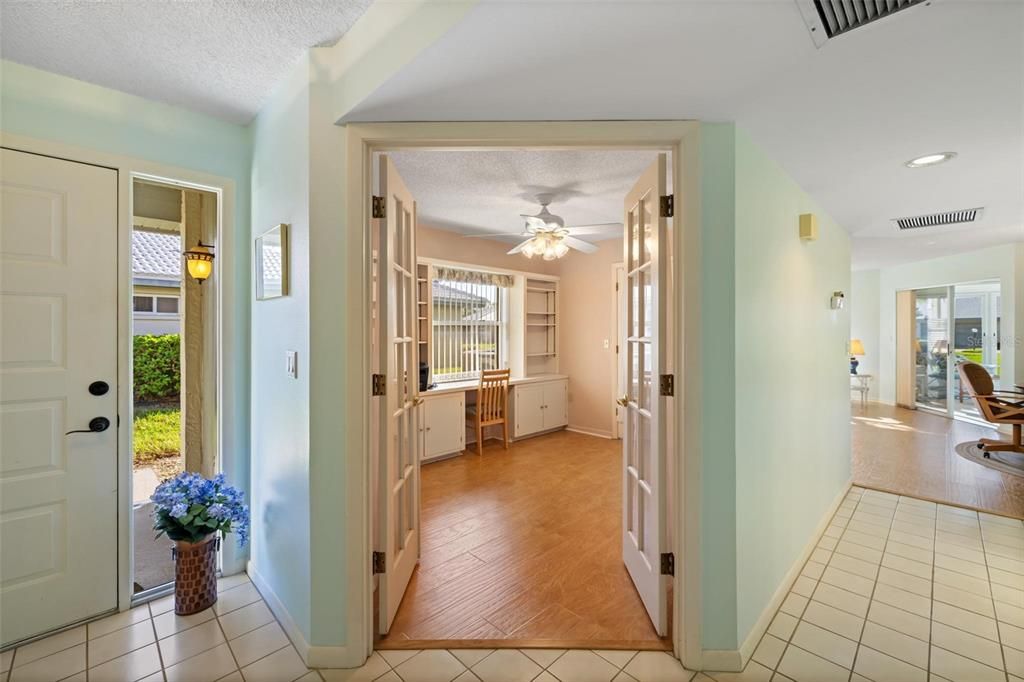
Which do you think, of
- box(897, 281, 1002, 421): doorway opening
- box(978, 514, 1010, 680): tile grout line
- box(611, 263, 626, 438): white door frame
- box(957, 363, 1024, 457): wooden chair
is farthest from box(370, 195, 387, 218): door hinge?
box(897, 281, 1002, 421): doorway opening

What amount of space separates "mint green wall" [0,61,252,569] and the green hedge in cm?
181

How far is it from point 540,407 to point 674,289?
12.6ft

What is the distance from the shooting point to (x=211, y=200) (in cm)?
299

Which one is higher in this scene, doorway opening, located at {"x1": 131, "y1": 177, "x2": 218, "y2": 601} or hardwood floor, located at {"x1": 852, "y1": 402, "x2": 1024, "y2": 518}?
doorway opening, located at {"x1": 131, "y1": 177, "x2": 218, "y2": 601}

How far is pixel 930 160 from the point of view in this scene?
82.7 inches

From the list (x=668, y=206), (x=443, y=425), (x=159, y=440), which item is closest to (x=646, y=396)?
(x=668, y=206)

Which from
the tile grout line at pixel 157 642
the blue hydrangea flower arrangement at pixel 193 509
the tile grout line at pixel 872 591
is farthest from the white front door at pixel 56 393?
the tile grout line at pixel 872 591

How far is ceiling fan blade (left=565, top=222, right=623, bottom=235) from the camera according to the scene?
14.4 feet

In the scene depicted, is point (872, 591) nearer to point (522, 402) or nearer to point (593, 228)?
point (522, 402)

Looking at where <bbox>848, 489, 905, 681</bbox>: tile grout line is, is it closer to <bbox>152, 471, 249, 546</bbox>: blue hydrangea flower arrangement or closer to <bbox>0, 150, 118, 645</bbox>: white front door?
<bbox>152, 471, 249, 546</bbox>: blue hydrangea flower arrangement

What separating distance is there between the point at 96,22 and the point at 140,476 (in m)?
3.45

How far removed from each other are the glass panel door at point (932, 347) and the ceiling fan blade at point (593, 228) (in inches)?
216

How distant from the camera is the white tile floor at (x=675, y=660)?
164 cm

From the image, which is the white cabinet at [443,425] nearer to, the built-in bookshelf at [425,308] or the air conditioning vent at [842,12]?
the built-in bookshelf at [425,308]
